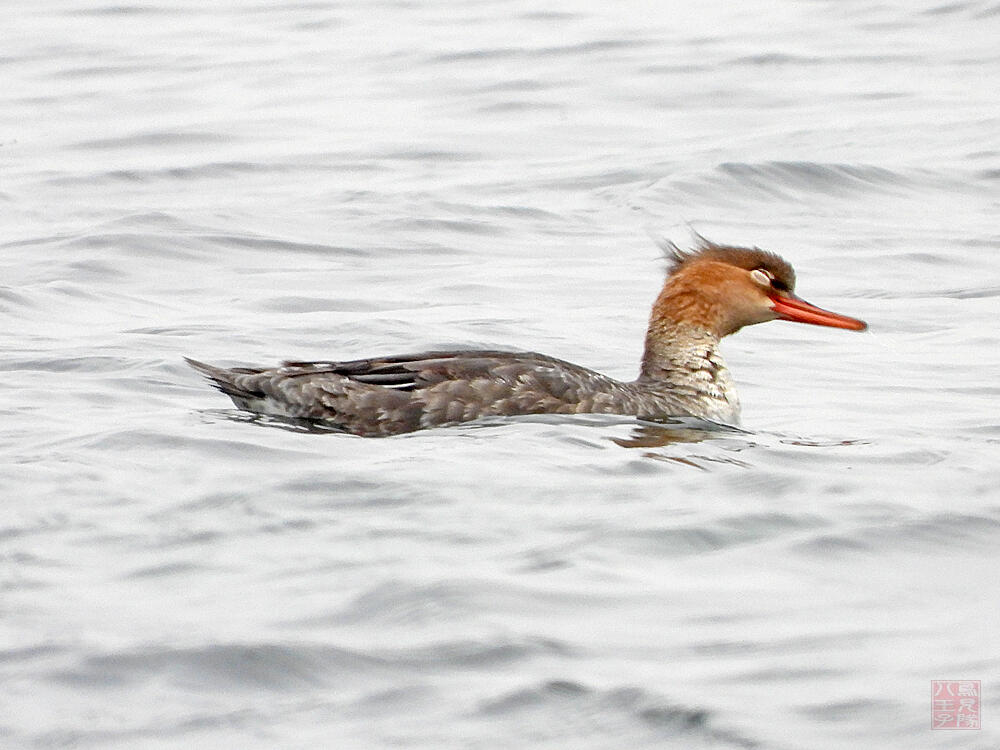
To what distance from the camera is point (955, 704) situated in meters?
5.14

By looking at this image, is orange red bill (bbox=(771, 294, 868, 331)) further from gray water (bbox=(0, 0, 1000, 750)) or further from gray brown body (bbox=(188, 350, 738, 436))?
gray brown body (bbox=(188, 350, 738, 436))

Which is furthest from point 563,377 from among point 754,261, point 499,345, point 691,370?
point 499,345

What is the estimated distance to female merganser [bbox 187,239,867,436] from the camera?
8.08 metres

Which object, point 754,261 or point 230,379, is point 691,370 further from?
point 230,379

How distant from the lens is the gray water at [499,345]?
525 cm

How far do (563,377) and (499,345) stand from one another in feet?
7.55

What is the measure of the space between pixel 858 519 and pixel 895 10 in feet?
50.7

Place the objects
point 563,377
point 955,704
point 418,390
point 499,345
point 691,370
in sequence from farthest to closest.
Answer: point 499,345 → point 691,370 → point 563,377 → point 418,390 → point 955,704

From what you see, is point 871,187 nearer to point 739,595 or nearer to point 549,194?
point 549,194

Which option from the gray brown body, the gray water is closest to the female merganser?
the gray brown body

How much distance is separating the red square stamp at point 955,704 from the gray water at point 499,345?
4 cm

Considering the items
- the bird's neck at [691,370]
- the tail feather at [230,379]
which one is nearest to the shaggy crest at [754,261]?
the bird's neck at [691,370]

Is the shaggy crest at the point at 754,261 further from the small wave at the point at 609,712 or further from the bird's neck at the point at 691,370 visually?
the small wave at the point at 609,712

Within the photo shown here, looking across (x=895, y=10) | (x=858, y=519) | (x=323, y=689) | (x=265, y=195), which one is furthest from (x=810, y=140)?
(x=323, y=689)
